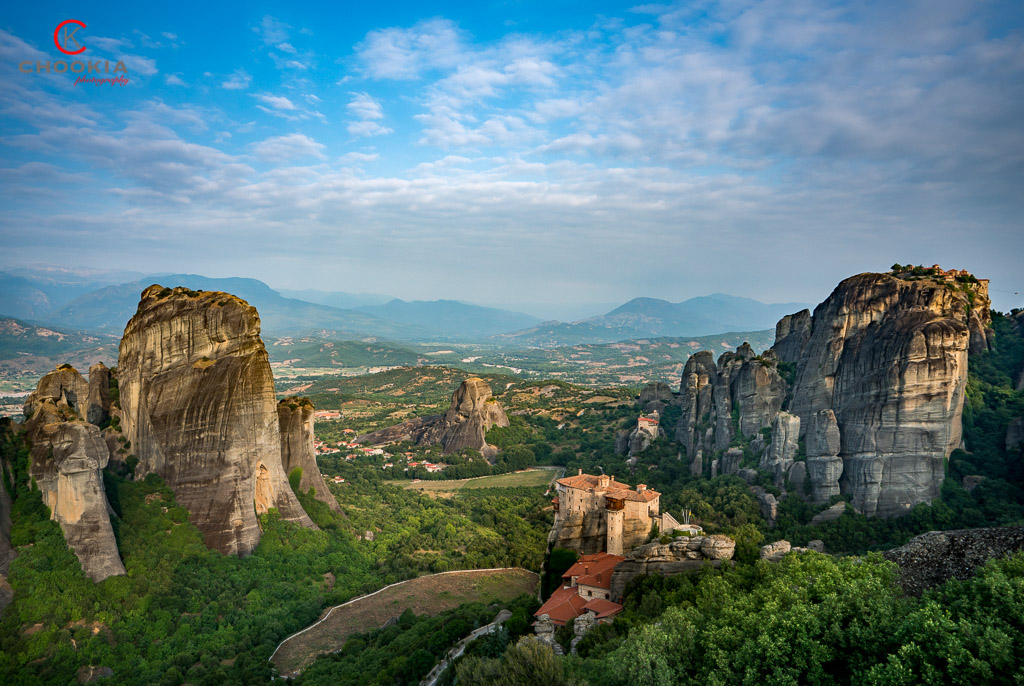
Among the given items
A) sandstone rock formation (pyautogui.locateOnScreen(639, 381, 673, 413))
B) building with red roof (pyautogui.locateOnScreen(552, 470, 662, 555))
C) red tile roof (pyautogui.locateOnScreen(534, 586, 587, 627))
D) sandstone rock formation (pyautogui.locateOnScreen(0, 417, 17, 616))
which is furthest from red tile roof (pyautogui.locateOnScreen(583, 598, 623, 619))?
sandstone rock formation (pyautogui.locateOnScreen(639, 381, 673, 413))

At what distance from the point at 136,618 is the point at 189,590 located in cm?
311

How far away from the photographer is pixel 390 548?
45.2 meters

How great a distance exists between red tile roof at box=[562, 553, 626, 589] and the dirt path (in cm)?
756

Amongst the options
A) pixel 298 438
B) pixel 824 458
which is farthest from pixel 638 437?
pixel 298 438

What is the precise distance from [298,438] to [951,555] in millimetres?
37581

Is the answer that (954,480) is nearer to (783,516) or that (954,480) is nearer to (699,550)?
(783,516)

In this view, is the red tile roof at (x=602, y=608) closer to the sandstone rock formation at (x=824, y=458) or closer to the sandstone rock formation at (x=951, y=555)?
the sandstone rock formation at (x=951, y=555)

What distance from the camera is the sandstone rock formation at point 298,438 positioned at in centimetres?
4172

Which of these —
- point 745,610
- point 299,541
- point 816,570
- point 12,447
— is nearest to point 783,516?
point 816,570

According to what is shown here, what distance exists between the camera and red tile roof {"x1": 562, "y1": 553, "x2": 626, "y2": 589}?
98.1 ft

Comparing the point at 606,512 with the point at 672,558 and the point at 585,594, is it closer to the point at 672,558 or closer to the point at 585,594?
the point at 585,594

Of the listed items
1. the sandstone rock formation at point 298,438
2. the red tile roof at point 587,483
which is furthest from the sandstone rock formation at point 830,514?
the sandstone rock formation at point 298,438

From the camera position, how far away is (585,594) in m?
30.1

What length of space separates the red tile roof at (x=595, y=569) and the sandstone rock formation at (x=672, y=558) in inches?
43.7
